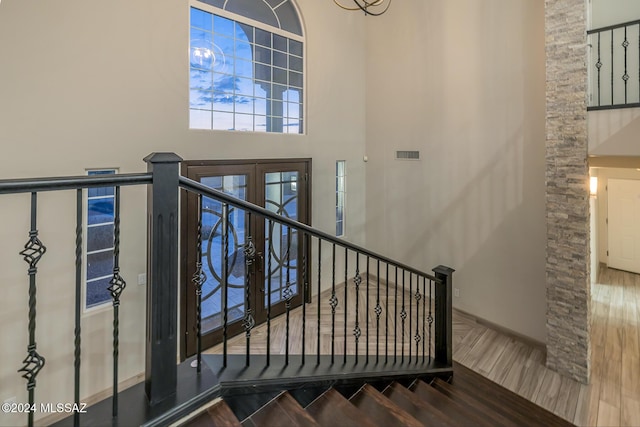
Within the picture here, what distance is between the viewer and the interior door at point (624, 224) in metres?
6.86

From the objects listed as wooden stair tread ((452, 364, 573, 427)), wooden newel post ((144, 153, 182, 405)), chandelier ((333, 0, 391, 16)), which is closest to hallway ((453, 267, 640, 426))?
wooden stair tread ((452, 364, 573, 427))

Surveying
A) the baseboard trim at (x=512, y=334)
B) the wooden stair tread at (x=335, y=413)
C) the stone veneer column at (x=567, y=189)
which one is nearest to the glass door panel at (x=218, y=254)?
the wooden stair tread at (x=335, y=413)

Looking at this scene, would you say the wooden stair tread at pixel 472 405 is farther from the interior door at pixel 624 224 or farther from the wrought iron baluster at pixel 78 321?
the interior door at pixel 624 224

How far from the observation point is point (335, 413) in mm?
1801

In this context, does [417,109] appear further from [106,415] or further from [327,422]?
[106,415]

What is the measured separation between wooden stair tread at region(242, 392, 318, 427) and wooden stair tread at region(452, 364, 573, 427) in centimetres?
203

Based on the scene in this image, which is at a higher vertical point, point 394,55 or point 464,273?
point 394,55

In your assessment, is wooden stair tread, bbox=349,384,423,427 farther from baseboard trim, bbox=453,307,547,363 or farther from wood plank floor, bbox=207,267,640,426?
baseboard trim, bbox=453,307,547,363

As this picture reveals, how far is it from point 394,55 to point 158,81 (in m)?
3.77

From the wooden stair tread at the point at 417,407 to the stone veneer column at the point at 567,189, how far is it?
2.11m

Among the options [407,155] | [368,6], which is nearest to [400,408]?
[368,6]

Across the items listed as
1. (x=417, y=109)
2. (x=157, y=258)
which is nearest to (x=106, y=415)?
(x=157, y=258)

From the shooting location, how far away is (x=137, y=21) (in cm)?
329

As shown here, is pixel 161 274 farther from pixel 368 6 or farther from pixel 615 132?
pixel 615 132
